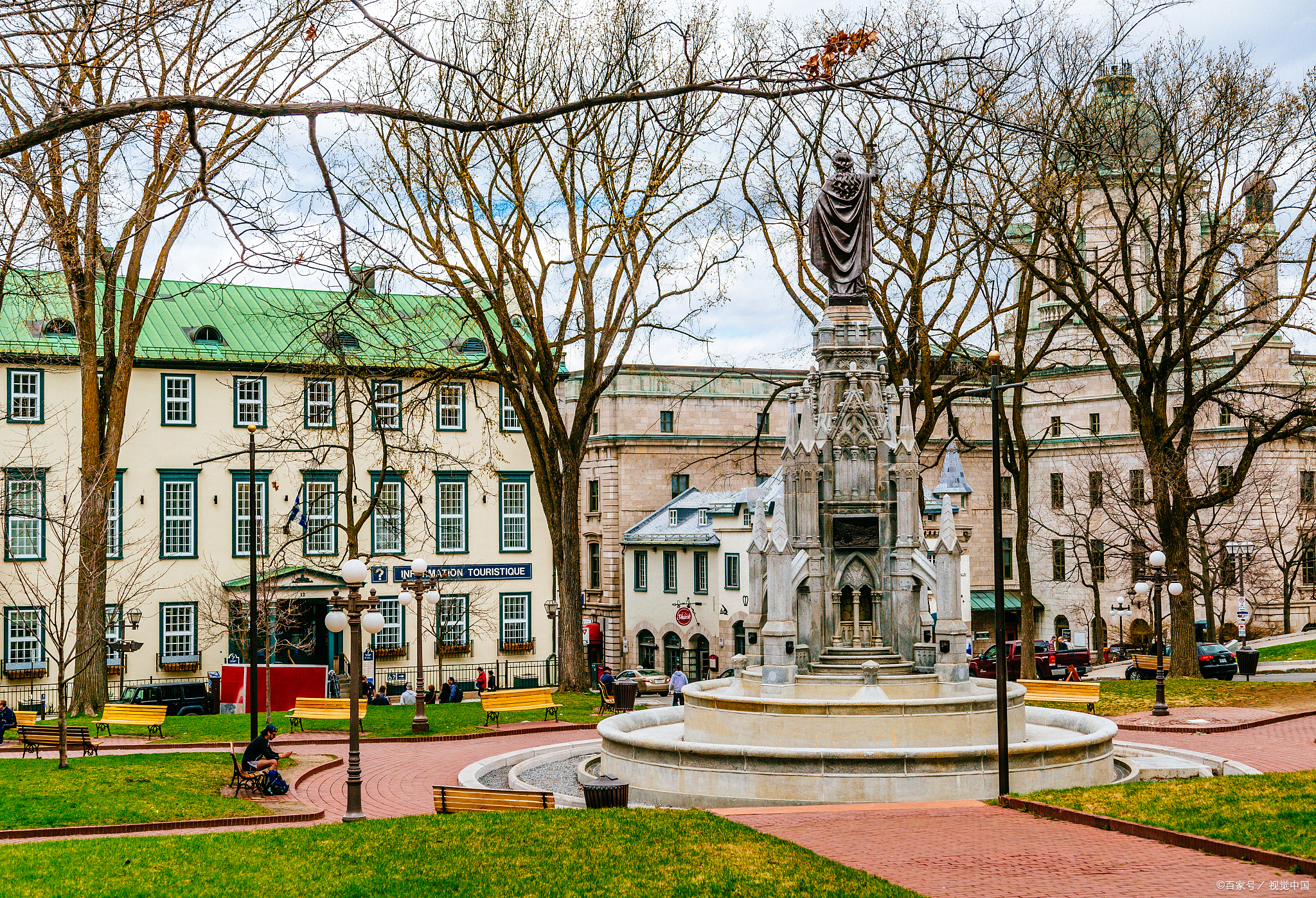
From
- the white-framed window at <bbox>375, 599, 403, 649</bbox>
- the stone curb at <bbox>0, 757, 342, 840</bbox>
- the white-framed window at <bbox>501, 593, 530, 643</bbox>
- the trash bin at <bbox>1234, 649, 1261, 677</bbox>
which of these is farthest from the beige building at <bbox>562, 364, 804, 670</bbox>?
the stone curb at <bbox>0, 757, 342, 840</bbox>

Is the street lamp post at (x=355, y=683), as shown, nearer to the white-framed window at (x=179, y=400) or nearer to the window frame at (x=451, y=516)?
the white-framed window at (x=179, y=400)

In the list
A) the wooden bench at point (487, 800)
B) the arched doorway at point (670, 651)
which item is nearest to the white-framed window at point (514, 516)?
the arched doorway at point (670, 651)

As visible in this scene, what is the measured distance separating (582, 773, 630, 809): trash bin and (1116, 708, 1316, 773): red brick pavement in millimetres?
10857

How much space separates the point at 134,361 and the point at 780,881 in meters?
35.9

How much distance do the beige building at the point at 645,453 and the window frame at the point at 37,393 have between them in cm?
2904

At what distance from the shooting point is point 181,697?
3328cm

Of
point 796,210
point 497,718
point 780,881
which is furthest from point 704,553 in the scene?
point 780,881

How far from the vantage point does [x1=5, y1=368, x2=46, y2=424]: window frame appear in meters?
38.9

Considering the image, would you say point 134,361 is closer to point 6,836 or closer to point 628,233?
point 628,233

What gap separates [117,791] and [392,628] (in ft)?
90.8

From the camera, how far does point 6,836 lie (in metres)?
13.9

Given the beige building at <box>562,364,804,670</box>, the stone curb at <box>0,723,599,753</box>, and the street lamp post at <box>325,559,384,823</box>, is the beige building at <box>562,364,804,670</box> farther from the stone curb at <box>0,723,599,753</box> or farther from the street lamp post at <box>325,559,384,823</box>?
the street lamp post at <box>325,559,384,823</box>

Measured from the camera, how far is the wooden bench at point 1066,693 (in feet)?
85.6

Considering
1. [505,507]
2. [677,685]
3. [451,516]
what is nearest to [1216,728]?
[677,685]
